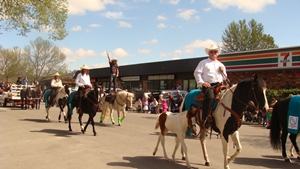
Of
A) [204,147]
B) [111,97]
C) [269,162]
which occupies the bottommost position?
[269,162]

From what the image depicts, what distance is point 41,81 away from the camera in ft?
207

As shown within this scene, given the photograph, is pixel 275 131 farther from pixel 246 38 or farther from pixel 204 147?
pixel 246 38

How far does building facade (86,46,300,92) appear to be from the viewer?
21.6 m

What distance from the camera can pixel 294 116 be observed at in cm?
765

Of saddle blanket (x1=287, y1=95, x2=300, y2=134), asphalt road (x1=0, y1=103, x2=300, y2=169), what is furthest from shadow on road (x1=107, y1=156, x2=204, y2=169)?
saddle blanket (x1=287, y1=95, x2=300, y2=134)

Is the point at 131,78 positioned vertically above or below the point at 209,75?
above

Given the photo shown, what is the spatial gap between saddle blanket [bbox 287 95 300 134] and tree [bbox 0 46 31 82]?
58.3 m

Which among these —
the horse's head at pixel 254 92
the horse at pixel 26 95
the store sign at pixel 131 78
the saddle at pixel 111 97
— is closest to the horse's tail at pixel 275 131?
the horse's head at pixel 254 92

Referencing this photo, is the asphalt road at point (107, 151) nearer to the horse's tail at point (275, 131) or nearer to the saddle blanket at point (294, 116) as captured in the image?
the horse's tail at point (275, 131)

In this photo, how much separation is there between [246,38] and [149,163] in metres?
51.8

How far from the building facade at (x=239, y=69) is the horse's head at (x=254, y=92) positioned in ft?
24.3

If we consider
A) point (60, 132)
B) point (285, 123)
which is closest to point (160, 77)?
point (60, 132)

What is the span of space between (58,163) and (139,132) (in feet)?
18.1

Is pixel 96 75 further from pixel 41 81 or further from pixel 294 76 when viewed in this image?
pixel 294 76
